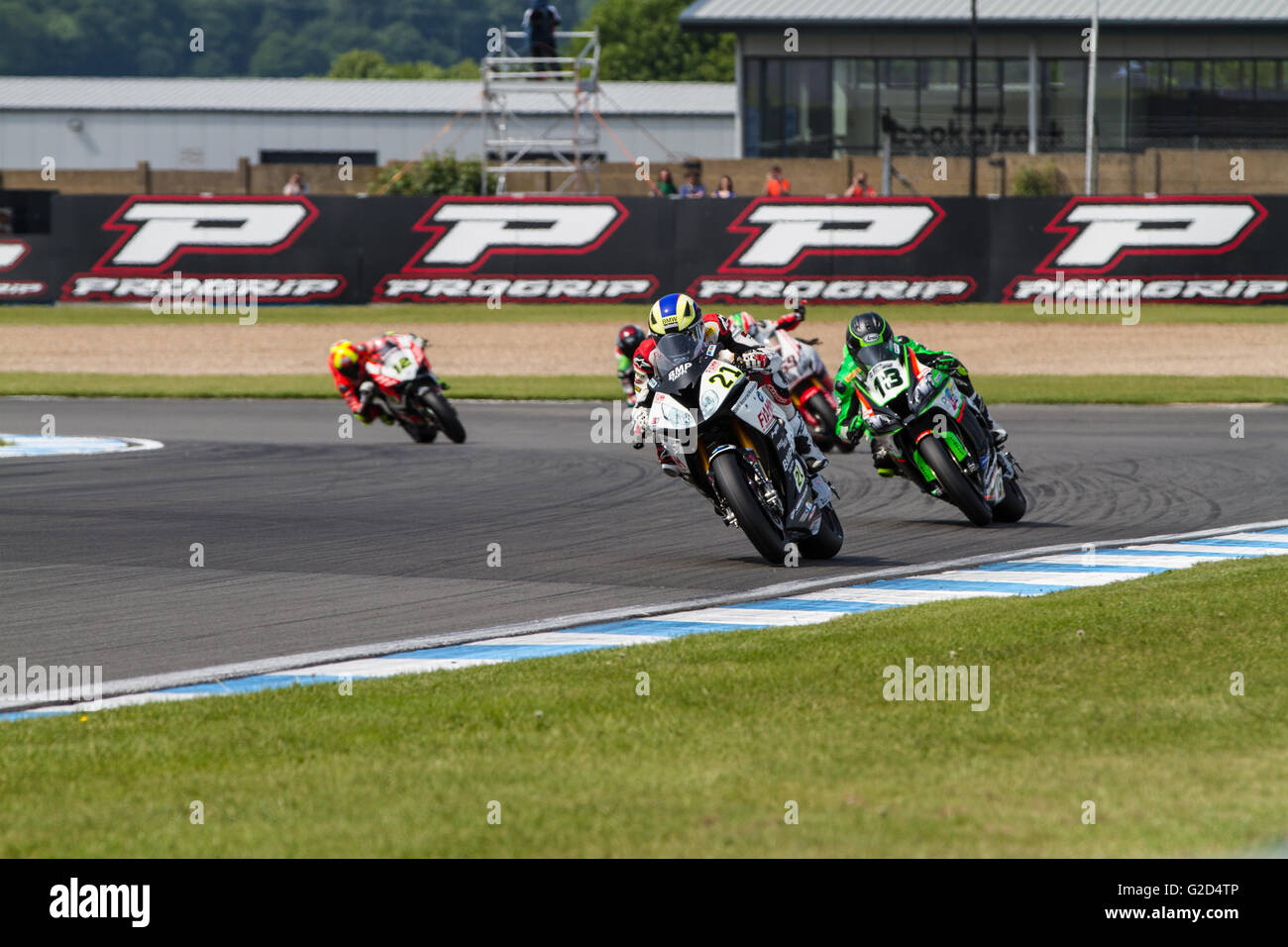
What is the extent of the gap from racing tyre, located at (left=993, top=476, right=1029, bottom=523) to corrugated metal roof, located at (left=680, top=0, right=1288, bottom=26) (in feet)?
135

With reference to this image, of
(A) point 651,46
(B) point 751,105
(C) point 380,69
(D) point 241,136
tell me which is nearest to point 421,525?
(B) point 751,105

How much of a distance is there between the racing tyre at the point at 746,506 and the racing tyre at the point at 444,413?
26.4 feet

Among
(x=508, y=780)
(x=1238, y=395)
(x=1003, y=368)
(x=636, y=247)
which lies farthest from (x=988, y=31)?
(x=508, y=780)

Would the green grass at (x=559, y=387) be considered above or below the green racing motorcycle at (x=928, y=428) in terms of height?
above

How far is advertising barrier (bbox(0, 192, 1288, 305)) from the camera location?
3306cm

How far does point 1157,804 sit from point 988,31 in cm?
5004

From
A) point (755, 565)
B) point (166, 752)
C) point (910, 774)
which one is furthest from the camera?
point (755, 565)

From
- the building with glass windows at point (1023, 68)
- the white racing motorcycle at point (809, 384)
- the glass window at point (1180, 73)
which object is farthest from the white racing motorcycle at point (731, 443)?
the glass window at point (1180, 73)

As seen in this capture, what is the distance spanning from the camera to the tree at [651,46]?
118500mm

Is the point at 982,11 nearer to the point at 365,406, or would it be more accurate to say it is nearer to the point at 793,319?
the point at 365,406

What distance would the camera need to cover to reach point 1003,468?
503 inches

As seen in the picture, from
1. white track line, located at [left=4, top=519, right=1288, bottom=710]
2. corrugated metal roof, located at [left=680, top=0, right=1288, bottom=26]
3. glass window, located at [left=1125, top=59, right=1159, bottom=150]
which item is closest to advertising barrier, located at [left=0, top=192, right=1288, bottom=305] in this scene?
corrugated metal roof, located at [left=680, top=0, right=1288, bottom=26]

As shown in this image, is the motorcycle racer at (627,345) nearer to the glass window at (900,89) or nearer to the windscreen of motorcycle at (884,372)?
the windscreen of motorcycle at (884,372)

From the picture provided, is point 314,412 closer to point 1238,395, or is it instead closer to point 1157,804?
point 1238,395
